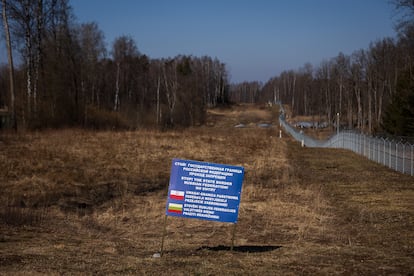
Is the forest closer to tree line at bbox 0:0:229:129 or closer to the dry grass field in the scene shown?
tree line at bbox 0:0:229:129

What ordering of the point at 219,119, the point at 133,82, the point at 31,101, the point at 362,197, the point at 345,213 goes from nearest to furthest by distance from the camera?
the point at 345,213
the point at 362,197
the point at 31,101
the point at 133,82
the point at 219,119

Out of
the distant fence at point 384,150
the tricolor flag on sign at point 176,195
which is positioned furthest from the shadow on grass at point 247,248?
the distant fence at point 384,150

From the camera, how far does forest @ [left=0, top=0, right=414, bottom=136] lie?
138ft

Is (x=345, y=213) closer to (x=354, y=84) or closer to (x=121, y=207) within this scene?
(x=121, y=207)

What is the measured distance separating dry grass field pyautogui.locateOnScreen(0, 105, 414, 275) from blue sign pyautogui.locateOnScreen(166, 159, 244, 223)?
2.21 ft

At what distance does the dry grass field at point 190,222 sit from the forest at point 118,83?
48.9 feet

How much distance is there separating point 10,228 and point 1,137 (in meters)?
25.9

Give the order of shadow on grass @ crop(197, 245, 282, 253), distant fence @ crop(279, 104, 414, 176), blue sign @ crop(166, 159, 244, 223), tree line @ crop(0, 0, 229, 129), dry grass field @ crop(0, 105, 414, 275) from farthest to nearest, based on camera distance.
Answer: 1. tree line @ crop(0, 0, 229, 129)
2. distant fence @ crop(279, 104, 414, 176)
3. shadow on grass @ crop(197, 245, 282, 253)
4. blue sign @ crop(166, 159, 244, 223)
5. dry grass field @ crop(0, 105, 414, 275)

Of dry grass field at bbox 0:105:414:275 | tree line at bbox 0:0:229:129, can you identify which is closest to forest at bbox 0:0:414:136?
tree line at bbox 0:0:229:129

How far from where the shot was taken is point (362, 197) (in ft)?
53.8

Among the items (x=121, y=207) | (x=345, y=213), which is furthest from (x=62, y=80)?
(x=345, y=213)

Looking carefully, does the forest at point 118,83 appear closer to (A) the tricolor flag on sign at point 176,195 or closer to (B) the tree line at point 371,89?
(B) the tree line at point 371,89

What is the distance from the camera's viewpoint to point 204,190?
855cm

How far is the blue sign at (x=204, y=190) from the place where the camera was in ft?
27.9
